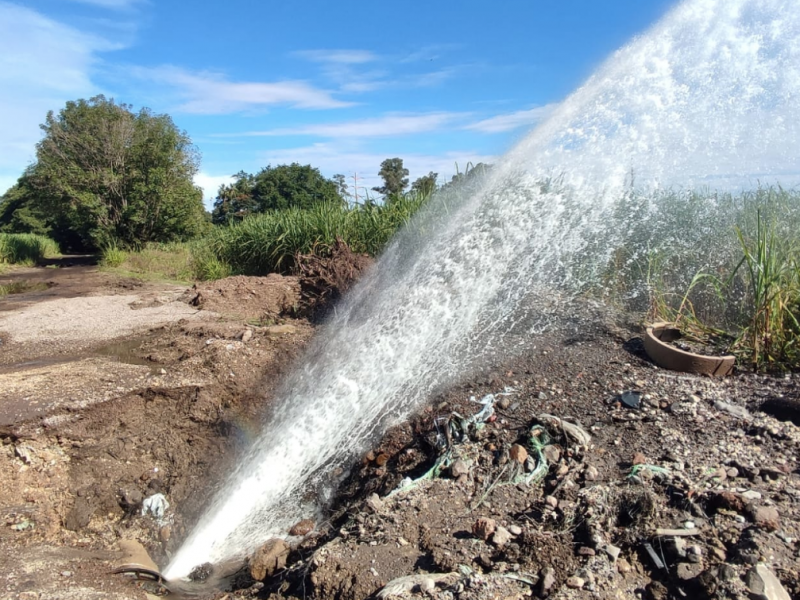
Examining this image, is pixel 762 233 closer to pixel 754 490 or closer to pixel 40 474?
pixel 754 490

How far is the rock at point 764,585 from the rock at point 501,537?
766mm

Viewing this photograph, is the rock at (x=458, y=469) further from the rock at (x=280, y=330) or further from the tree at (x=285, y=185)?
the tree at (x=285, y=185)

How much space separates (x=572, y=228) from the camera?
5008 millimetres

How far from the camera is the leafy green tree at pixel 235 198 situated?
30.3m

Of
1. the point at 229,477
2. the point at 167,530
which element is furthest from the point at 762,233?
the point at 167,530

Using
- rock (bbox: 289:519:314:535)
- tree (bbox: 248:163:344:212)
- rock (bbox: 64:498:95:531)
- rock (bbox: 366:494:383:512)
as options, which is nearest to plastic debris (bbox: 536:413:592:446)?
rock (bbox: 366:494:383:512)

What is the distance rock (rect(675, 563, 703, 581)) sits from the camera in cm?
186

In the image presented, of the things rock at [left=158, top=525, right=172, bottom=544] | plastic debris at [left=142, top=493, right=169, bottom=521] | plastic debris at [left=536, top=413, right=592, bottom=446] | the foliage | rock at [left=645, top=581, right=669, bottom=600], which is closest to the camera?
rock at [left=645, top=581, right=669, bottom=600]

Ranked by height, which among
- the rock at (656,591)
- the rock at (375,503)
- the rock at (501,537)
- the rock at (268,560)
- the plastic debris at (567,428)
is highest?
the plastic debris at (567,428)

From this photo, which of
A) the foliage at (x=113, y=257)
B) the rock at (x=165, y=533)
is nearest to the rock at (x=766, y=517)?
the rock at (x=165, y=533)

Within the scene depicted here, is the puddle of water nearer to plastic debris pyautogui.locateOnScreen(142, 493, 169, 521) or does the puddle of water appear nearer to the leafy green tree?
plastic debris pyautogui.locateOnScreen(142, 493, 169, 521)

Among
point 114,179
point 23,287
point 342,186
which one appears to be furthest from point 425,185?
point 114,179

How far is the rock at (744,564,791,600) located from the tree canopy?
93.4ft

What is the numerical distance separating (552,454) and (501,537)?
58 cm
